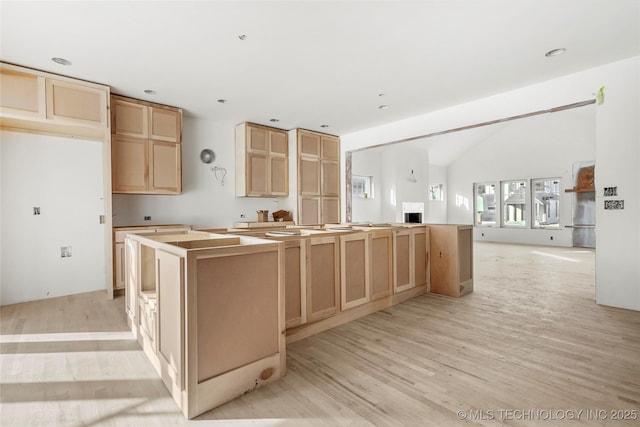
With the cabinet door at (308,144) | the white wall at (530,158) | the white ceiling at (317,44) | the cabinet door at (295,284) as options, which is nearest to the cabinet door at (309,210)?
the cabinet door at (308,144)

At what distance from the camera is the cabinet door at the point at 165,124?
4.58m

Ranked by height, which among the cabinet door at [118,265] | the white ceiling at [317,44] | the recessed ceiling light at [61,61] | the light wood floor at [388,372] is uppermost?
the white ceiling at [317,44]

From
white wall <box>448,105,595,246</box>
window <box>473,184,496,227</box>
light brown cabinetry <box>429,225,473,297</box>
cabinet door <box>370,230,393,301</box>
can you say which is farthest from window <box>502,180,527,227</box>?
cabinet door <box>370,230,393,301</box>

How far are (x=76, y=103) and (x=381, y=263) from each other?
401 centimetres

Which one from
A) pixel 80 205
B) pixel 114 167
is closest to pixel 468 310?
pixel 114 167

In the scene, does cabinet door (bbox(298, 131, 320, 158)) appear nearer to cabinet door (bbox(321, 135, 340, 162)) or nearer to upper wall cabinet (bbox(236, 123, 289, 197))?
cabinet door (bbox(321, 135, 340, 162))

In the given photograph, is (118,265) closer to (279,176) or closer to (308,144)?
(279,176)

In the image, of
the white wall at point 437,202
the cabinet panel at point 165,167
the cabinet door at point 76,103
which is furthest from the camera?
the white wall at point 437,202

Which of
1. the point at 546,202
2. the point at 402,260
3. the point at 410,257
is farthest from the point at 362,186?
the point at 402,260

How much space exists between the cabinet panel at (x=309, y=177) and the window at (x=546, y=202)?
24.4 feet

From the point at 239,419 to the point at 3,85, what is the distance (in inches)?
164

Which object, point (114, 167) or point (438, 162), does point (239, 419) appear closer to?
point (114, 167)

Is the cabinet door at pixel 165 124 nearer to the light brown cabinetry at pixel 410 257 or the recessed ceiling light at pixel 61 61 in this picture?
the recessed ceiling light at pixel 61 61

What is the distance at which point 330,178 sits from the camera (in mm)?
6738
